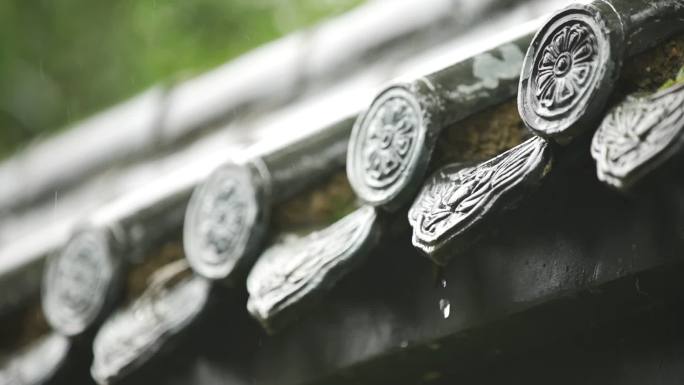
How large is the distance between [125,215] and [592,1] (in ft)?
4.78

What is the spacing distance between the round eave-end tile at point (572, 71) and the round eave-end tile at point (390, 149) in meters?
0.28

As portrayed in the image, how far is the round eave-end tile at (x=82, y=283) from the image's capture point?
98.8 inches

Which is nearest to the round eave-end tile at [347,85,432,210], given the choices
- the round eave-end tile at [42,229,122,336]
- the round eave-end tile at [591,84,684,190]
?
the round eave-end tile at [591,84,684,190]

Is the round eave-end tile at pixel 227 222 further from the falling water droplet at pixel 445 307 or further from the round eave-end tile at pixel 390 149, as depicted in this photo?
the falling water droplet at pixel 445 307

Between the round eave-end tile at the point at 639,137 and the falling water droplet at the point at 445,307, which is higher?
the round eave-end tile at the point at 639,137

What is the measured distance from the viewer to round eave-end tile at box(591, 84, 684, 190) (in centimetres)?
128

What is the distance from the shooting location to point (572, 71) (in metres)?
1.48

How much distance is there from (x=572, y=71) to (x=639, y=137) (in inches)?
7.8

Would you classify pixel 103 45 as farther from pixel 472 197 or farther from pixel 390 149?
pixel 472 197

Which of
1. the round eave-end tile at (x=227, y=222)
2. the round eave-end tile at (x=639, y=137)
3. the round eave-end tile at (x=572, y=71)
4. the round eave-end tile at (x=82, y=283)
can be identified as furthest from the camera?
the round eave-end tile at (x=82, y=283)

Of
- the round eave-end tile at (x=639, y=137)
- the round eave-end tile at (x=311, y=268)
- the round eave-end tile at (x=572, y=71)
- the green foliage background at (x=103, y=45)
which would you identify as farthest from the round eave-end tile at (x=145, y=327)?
the green foliage background at (x=103, y=45)

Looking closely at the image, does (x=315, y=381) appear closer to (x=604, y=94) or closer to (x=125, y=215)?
(x=125, y=215)

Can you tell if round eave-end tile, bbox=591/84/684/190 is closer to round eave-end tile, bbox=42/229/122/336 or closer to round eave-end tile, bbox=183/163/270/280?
round eave-end tile, bbox=183/163/270/280

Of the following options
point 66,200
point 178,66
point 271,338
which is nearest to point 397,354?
point 271,338
